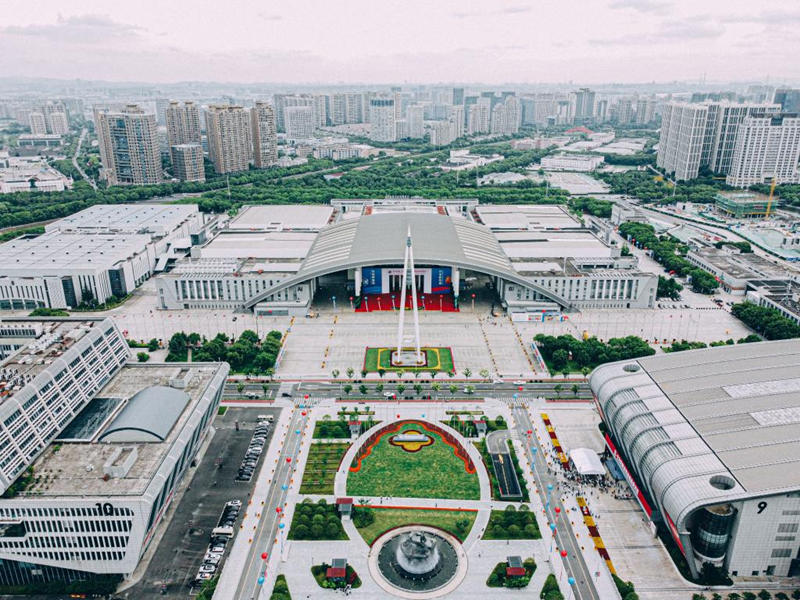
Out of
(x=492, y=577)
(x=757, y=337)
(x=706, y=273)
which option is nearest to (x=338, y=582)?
(x=492, y=577)

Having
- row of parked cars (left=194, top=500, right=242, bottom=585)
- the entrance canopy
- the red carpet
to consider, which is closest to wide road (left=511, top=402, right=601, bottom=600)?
row of parked cars (left=194, top=500, right=242, bottom=585)

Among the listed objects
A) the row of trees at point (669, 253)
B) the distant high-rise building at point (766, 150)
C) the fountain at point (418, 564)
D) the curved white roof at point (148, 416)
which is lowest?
the fountain at point (418, 564)

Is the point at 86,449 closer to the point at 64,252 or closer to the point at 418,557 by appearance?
the point at 418,557

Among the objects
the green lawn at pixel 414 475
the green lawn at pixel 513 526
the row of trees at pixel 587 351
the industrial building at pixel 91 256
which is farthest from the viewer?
the industrial building at pixel 91 256

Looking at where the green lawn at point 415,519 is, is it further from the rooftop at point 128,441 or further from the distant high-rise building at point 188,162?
the distant high-rise building at point 188,162

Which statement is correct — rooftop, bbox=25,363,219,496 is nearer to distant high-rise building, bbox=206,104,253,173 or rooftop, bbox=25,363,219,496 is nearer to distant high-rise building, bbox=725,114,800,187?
distant high-rise building, bbox=206,104,253,173

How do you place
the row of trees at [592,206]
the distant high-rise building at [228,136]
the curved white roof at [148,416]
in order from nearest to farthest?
the curved white roof at [148,416] < the row of trees at [592,206] < the distant high-rise building at [228,136]

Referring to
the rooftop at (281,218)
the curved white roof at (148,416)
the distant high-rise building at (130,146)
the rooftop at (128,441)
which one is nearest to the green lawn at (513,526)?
the rooftop at (128,441)

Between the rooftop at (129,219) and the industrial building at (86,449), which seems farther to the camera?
the rooftop at (129,219)
